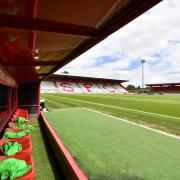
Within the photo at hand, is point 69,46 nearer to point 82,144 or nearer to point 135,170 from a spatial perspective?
point 135,170

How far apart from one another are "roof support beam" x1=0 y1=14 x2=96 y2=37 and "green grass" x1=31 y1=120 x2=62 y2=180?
325cm

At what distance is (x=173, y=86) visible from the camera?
82875 mm

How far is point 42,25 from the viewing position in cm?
235

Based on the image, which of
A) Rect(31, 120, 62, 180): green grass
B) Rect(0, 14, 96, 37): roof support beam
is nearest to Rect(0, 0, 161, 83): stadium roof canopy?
Rect(0, 14, 96, 37): roof support beam

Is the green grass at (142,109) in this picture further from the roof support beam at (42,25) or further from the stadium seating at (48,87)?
the stadium seating at (48,87)

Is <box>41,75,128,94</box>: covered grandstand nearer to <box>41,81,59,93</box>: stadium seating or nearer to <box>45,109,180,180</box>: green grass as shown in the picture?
<box>41,81,59,93</box>: stadium seating

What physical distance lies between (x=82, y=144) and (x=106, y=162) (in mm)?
1730

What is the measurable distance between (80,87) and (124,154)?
223ft

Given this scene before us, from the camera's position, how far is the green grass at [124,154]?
4406mm

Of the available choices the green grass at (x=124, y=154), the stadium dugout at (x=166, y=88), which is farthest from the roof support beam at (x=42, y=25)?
the stadium dugout at (x=166, y=88)

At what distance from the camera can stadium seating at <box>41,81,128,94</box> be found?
65.6 metres

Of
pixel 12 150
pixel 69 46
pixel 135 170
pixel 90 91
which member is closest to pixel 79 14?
pixel 69 46

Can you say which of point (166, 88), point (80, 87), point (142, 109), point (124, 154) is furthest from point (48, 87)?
point (124, 154)

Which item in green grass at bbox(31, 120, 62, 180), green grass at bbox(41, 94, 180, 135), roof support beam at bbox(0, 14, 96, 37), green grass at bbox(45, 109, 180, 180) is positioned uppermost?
roof support beam at bbox(0, 14, 96, 37)
